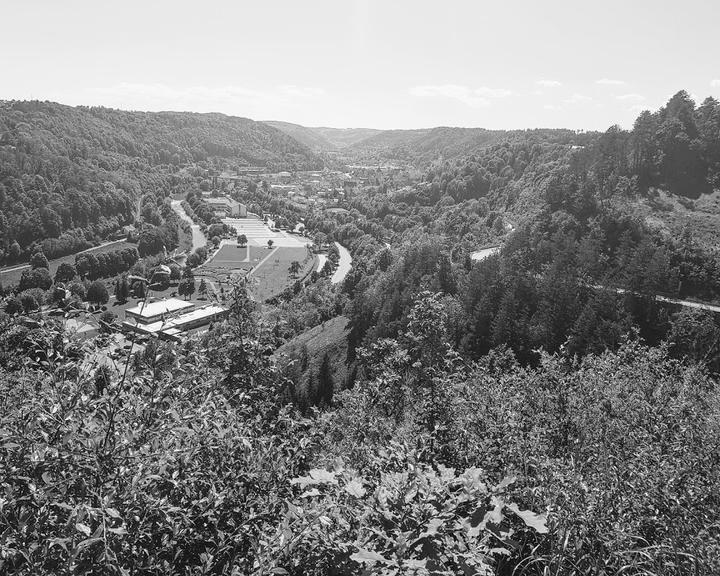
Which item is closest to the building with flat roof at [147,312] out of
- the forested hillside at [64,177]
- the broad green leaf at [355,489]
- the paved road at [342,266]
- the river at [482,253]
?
the broad green leaf at [355,489]

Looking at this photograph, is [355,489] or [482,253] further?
[482,253]

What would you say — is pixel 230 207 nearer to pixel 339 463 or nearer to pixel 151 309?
pixel 151 309

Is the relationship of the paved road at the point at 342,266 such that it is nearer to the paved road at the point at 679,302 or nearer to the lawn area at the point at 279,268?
the lawn area at the point at 279,268

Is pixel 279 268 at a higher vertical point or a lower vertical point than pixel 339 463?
lower

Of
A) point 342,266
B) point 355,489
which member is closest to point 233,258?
point 342,266

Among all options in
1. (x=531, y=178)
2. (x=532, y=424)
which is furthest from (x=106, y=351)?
(x=531, y=178)

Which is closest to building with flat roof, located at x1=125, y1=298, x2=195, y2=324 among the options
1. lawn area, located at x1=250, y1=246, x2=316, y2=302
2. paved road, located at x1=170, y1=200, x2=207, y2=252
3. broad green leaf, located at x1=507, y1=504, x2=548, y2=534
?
broad green leaf, located at x1=507, y1=504, x2=548, y2=534
